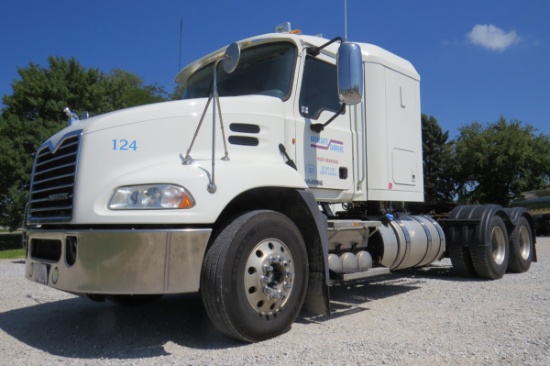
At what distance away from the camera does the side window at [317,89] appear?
5.46 metres

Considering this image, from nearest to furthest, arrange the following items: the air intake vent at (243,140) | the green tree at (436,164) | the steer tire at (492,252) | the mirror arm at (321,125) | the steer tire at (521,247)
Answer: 1. the air intake vent at (243,140)
2. the mirror arm at (321,125)
3. the steer tire at (492,252)
4. the steer tire at (521,247)
5. the green tree at (436,164)

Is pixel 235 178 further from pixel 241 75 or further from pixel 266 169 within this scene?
pixel 241 75

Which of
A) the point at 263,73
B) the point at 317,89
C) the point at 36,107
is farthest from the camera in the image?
the point at 36,107

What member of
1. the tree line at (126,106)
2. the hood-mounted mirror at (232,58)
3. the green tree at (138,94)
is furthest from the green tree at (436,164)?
the hood-mounted mirror at (232,58)

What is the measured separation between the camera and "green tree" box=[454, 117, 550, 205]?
37.8 m

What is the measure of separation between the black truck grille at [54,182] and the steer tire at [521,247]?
7.92 meters

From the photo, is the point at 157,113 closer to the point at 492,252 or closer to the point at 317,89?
the point at 317,89

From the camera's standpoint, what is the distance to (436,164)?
42062 millimetres

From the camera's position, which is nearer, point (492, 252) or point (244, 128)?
point (244, 128)

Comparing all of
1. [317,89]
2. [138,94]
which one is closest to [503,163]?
[138,94]

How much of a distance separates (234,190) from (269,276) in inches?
32.5

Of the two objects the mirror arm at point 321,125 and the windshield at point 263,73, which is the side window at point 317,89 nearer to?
the mirror arm at point 321,125

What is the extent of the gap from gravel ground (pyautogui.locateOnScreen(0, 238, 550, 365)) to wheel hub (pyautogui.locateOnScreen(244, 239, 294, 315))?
33 centimetres

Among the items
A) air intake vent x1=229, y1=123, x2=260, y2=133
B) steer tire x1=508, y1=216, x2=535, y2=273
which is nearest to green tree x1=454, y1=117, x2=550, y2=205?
steer tire x1=508, y1=216, x2=535, y2=273
